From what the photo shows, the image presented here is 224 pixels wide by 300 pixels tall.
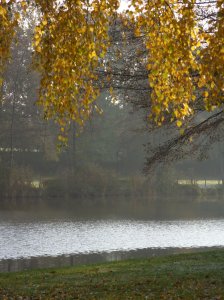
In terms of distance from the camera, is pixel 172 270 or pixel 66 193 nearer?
pixel 172 270

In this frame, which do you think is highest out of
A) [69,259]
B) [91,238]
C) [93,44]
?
[93,44]

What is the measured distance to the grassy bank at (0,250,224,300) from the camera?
10773 mm

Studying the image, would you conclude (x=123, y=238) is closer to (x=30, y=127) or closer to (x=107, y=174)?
(x=107, y=174)

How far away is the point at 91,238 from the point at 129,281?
1382cm

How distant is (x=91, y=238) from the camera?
26.4 m

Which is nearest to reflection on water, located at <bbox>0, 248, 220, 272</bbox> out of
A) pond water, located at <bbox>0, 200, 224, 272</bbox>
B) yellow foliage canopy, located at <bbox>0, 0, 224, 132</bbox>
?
pond water, located at <bbox>0, 200, 224, 272</bbox>


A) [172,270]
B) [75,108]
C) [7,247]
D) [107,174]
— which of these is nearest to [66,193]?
[107,174]

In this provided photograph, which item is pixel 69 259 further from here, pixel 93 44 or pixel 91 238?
pixel 93 44

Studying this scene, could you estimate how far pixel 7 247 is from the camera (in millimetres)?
23500

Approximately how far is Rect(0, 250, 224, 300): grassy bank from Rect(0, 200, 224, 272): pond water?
4258 millimetres

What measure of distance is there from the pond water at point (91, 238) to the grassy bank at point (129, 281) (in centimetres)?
426

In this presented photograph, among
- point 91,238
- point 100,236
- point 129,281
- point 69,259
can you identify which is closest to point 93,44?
point 129,281

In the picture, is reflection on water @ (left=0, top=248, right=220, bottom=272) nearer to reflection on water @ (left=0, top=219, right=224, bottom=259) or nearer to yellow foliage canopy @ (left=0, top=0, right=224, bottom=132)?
reflection on water @ (left=0, top=219, right=224, bottom=259)

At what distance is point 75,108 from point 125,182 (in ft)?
144
